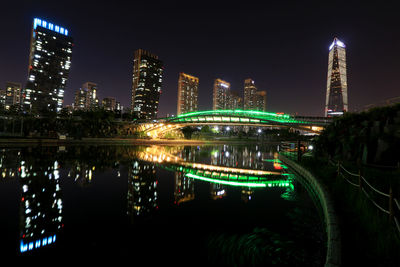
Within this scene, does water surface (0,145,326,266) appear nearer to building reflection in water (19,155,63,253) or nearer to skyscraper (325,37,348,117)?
building reflection in water (19,155,63,253)

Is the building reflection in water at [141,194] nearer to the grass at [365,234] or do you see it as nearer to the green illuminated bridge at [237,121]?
the grass at [365,234]

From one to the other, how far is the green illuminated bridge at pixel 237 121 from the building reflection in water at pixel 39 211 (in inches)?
1882

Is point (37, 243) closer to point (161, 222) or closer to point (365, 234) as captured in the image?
point (161, 222)

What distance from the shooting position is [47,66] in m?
167

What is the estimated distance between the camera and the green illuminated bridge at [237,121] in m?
49.5

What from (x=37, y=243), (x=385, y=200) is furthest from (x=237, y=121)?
(x=37, y=243)

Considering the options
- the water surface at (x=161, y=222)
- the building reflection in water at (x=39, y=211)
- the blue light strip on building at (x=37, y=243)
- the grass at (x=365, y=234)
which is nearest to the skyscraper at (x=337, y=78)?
the water surface at (x=161, y=222)

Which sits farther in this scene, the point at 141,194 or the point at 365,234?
the point at 141,194

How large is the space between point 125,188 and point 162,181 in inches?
84.3

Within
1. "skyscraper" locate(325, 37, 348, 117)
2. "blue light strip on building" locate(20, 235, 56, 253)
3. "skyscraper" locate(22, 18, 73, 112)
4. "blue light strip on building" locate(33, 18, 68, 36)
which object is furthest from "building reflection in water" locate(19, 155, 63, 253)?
"blue light strip on building" locate(33, 18, 68, 36)

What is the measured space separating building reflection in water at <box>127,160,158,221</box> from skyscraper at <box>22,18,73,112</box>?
17846 centimetres

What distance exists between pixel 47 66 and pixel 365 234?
210 m

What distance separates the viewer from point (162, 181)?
11.2 m

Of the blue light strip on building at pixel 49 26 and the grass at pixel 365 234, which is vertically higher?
the blue light strip on building at pixel 49 26
